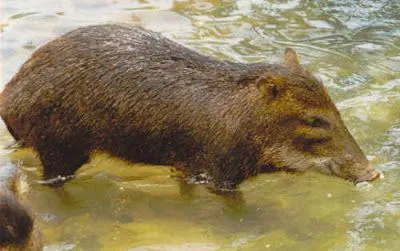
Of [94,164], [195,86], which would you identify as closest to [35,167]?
[94,164]

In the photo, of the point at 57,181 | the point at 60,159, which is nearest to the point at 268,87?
the point at 60,159

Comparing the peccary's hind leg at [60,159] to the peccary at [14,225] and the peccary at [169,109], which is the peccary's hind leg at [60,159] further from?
the peccary at [14,225]

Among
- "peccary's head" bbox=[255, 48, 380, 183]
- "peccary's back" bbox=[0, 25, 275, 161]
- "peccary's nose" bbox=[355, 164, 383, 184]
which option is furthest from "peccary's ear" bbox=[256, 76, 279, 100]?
"peccary's nose" bbox=[355, 164, 383, 184]

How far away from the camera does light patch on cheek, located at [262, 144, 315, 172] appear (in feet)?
19.0

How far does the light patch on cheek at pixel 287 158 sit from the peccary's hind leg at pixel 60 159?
51.7 inches

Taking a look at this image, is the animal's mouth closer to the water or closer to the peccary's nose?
the peccary's nose

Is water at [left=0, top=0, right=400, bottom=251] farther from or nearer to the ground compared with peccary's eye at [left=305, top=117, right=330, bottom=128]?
nearer to the ground

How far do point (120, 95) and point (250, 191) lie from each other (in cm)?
125

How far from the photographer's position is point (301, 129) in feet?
19.0

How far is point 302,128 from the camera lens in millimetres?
5773

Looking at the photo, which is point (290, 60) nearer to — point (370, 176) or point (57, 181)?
point (370, 176)

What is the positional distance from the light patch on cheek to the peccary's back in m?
0.29

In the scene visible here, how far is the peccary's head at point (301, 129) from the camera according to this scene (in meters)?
5.70

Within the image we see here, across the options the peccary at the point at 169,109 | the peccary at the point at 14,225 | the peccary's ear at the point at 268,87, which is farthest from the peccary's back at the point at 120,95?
the peccary at the point at 14,225
